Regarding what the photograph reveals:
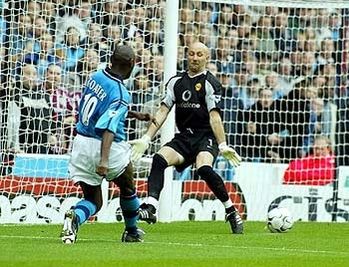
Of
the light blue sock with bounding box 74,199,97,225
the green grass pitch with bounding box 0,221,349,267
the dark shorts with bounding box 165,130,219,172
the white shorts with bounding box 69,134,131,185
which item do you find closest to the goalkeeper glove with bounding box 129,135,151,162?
the dark shorts with bounding box 165,130,219,172

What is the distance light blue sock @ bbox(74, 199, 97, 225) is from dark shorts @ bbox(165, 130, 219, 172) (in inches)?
118

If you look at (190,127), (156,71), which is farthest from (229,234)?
(156,71)

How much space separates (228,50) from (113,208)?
140 inches

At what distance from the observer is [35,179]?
53.3 feet

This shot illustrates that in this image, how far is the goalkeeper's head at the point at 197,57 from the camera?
1408 cm

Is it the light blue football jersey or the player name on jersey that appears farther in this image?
the player name on jersey

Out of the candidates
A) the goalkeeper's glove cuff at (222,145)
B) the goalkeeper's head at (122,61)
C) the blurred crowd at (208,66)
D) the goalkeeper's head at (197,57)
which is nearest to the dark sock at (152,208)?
the goalkeeper's glove cuff at (222,145)

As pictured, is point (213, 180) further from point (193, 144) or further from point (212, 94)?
point (212, 94)

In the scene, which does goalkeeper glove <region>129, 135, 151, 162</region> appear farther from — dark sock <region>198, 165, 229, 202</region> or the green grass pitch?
the green grass pitch

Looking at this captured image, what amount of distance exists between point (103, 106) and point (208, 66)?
7.68m

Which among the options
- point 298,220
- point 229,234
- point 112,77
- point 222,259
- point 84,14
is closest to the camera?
point 222,259

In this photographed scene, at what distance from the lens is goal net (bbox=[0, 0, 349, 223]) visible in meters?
16.3

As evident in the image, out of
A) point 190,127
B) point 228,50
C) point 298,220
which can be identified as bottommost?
point 298,220

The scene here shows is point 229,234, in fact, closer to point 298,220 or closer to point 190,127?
point 190,127
